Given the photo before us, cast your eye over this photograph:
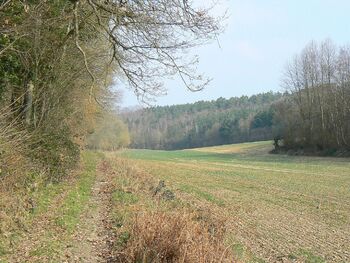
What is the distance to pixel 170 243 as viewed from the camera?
6.60 metres

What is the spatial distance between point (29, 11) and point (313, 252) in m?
10.0

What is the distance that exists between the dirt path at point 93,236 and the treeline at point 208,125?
79.1 metres

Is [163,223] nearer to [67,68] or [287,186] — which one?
[67,68]

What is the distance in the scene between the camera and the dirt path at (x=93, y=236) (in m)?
7.50

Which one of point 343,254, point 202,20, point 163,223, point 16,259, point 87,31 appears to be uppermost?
point 87,31

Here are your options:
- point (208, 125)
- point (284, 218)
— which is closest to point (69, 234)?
point (284, 218)

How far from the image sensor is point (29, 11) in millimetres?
11641

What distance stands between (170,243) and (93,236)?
2.95m

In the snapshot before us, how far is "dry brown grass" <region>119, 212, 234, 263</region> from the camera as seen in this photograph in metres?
6.24

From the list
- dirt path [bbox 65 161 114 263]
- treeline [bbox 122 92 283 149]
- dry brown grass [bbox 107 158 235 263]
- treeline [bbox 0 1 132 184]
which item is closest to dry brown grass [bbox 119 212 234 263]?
dry brown grass [bbox 107 158 235 263]

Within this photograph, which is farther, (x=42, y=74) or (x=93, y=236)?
(x=42, y=74)

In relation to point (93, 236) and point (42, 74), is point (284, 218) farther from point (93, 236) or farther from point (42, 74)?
point (42, 74)

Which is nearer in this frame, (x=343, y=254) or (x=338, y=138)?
(x=343, y=254)

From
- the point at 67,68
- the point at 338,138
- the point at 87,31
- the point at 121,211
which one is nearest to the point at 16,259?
the point at 121,211
